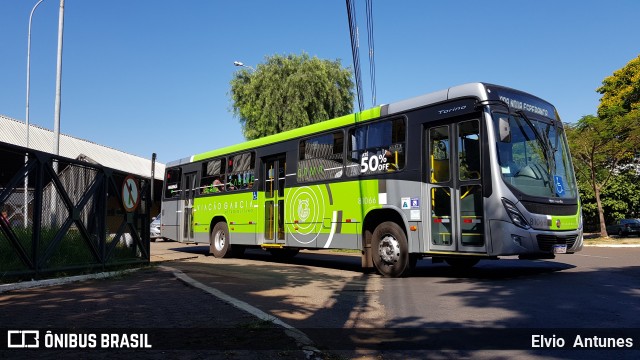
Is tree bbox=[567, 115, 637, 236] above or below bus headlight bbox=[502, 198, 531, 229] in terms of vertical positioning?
above

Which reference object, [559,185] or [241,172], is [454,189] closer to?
[559,185]

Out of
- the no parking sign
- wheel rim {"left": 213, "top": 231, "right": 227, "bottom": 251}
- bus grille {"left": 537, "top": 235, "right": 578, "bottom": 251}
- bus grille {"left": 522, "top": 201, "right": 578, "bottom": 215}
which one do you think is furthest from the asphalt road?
wheel rim {"left": 213, "top": 231, "right": 227, "bottom": 251}

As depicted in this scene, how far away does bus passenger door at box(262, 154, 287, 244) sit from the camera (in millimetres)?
13273

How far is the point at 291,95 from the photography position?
26938 millimetres

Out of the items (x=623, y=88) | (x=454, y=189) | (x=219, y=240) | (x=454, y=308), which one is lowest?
(x=454, y=308)

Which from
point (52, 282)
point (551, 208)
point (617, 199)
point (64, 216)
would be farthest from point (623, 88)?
point (52, 282)

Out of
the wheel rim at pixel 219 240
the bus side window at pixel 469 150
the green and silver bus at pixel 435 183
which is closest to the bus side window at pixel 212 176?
the wheel rim at pixel 219 240

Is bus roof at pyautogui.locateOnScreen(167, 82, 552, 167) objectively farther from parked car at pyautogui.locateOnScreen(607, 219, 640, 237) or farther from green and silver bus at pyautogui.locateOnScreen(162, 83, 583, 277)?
parked car at pyautogui.locateOnScreen(607, 219, 640, 237)

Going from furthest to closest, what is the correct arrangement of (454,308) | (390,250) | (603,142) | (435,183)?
(603,142), (390,250), (435,183), (454,308)

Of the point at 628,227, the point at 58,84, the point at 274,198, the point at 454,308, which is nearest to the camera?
the point at 454,308

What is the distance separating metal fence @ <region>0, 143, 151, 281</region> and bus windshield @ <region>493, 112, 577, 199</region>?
7.32 metres

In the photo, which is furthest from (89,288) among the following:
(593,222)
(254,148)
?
(593,222)

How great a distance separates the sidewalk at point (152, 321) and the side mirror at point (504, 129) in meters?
5.33

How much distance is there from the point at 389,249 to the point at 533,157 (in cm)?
316
